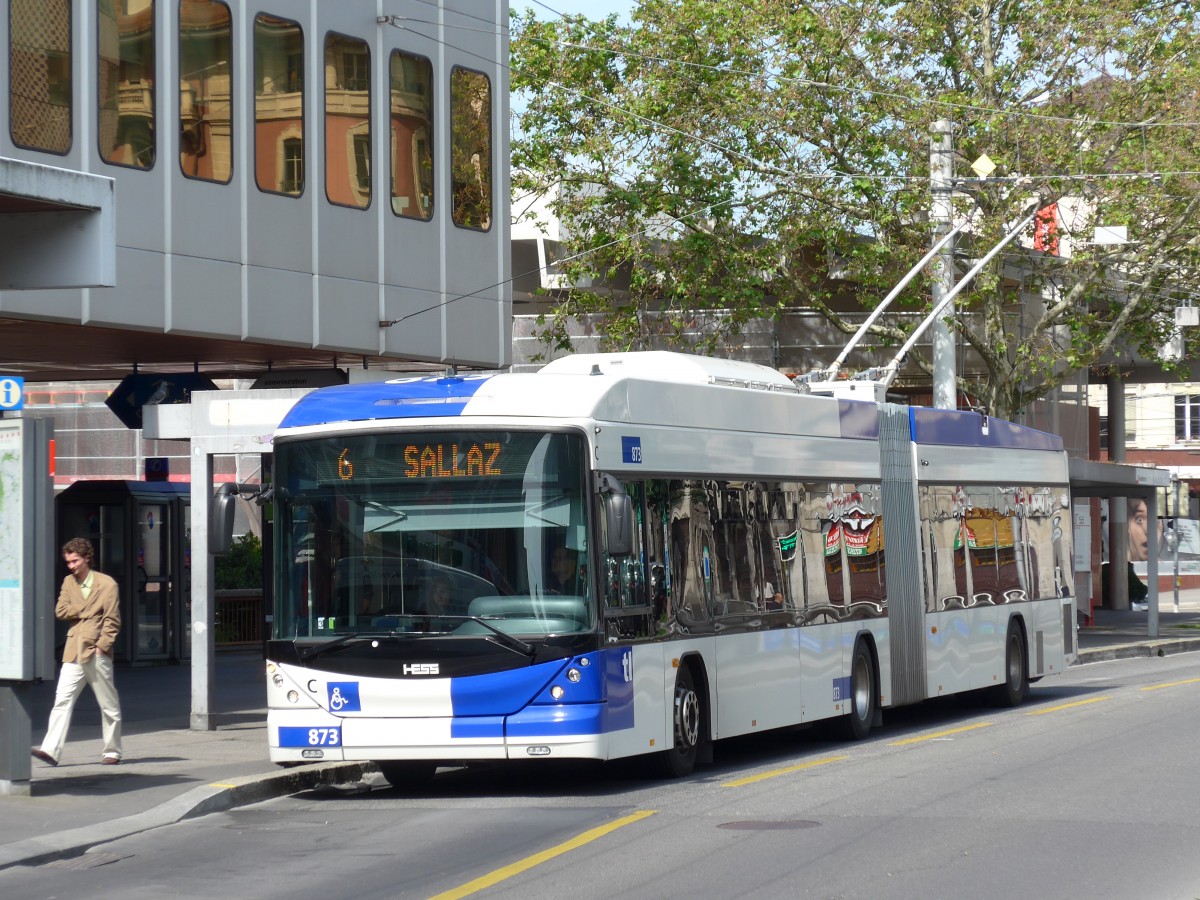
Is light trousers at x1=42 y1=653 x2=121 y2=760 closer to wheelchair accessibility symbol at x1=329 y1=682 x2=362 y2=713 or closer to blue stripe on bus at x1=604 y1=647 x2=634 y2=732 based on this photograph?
wheelchair accessibility symbol at x1=329 y1=682 x2=362 y2=713

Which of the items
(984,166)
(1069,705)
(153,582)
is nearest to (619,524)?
(1069,705)

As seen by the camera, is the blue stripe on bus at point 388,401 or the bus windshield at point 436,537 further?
the blue stripe on bus at point 388,401

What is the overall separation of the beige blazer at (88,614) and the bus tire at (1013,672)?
10.6m

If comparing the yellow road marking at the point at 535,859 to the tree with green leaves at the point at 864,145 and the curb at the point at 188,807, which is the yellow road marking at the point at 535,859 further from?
the tree with green leaves at the point at 864,145

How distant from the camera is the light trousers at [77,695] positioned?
44.0ft

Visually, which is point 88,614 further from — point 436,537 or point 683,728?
point 683,728

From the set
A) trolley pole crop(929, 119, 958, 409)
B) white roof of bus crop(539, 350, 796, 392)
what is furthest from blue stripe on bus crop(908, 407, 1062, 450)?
trolley pole crop(929, 119, 958, 409)

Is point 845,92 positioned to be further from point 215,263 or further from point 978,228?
point 215,263

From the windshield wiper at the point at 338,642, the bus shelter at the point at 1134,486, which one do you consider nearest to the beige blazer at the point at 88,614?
the windshield wiper at the point at 338,642

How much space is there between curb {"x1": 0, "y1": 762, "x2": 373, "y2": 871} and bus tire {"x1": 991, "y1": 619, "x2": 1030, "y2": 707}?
896cm

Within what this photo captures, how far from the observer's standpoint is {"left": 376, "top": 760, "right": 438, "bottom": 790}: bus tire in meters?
13.8

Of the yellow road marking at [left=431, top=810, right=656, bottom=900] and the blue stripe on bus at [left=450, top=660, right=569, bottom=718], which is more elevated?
the blue stripe on bus at [left=450, top=660, right=569, bottom=718]

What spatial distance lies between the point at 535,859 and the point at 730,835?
1316 mm

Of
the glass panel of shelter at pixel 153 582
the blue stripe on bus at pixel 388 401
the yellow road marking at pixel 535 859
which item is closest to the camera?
the yellow road marking at pixel 535 859
